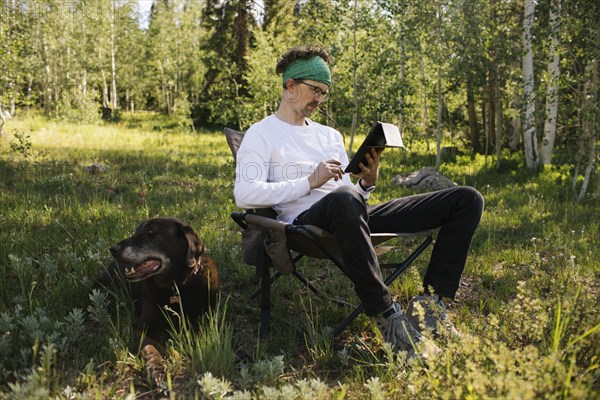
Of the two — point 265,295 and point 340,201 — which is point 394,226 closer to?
point 340,201

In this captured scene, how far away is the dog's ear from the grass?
360 mm

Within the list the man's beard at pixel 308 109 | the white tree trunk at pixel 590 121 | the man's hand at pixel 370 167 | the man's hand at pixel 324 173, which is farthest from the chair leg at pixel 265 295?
the white tree trunk at pixel 590 121

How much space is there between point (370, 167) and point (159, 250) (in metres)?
1.37

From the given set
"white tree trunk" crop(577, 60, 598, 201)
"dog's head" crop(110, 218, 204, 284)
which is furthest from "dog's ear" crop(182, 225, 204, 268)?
"white tree trunk" crop(577, 60, 598, 201)

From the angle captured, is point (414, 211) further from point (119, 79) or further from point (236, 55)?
point (119, 79)

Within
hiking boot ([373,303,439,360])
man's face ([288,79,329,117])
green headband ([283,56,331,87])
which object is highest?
green headband ([283,56,331,87])

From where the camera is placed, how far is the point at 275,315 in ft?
10.8

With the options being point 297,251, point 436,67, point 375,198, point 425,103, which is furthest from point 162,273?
point 425,103

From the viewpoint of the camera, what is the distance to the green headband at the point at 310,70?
325 cm

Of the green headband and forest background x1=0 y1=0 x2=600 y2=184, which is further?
forest background x1=0 y1=0 x2=600 y2=184

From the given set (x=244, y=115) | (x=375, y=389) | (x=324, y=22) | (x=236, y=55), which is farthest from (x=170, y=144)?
(x=375, y=389)

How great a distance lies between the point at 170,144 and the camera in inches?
561

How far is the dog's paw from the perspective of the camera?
245cm

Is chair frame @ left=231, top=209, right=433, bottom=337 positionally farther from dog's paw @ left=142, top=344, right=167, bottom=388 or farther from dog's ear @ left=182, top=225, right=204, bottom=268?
dog's paw @ left=142, top=344, right=167, bottom=388
